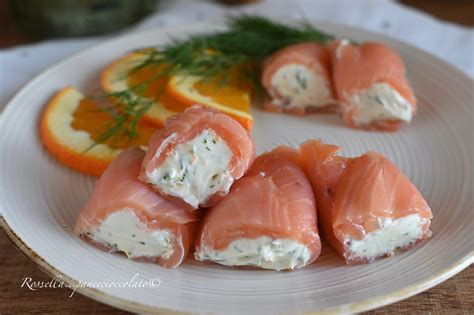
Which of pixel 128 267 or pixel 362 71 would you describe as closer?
pixel 128 267

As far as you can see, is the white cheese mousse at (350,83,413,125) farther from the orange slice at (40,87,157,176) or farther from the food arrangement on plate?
the orange slice at (40,87,157,176)

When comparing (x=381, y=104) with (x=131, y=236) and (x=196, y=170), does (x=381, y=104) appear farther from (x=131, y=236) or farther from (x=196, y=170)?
(x=131, y=236)

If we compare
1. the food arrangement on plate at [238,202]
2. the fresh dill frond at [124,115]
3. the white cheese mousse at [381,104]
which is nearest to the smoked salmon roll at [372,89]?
the white cheese mousse at [381,104]

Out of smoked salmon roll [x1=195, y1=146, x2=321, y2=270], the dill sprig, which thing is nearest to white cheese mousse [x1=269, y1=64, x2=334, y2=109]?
the dill sprig

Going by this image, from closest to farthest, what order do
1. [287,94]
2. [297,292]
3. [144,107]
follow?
1. [297,292]
2. [144,107]
3. [287,94]

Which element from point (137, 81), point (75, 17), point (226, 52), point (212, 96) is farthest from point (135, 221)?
point (75, 17)

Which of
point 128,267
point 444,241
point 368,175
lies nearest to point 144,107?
point 128,267

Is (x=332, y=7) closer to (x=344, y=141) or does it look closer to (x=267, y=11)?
(x=267, y=11)
